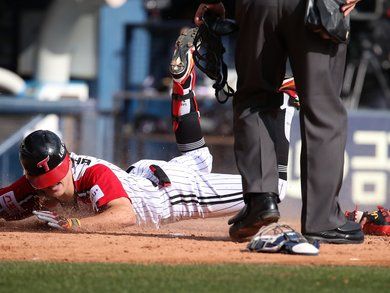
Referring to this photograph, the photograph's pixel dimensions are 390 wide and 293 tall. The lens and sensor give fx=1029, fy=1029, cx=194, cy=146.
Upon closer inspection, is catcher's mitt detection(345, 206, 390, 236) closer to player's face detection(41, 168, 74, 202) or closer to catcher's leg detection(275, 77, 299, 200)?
catcher's leg detection(275, 77, 299, 200)

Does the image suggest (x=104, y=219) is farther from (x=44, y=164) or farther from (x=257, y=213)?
(x=257, y=213)

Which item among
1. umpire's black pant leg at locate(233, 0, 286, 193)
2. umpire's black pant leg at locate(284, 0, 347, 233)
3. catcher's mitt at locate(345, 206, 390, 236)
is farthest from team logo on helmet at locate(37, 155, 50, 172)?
catcher's mitt at locate(345, 206, 390, 236)

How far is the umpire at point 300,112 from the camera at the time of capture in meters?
5.86

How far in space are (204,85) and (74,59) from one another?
2.03 meters

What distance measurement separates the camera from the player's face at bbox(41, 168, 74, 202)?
21.9 ft

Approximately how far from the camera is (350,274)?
17.1 feet

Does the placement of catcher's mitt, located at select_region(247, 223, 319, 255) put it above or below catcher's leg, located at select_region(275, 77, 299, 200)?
below

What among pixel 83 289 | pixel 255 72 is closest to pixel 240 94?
pixel 255 72

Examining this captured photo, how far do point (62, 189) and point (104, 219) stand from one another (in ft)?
1.50

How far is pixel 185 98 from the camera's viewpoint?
768cm

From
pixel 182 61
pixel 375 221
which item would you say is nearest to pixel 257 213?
pixel 375 221

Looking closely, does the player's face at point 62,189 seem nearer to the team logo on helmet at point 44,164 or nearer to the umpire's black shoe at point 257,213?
the team logo on helmet at point 44,164

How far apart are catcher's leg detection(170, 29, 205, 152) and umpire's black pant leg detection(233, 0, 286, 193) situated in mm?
1478

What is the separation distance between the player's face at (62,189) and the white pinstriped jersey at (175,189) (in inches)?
1.9
